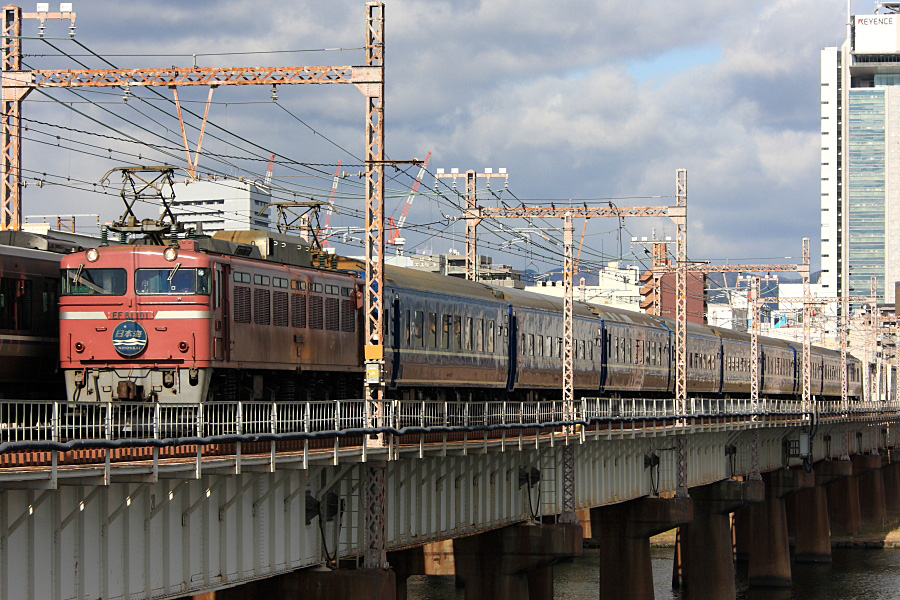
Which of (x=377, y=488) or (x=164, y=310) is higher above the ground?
(x=164, y=310)

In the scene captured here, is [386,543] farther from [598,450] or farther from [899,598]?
[899,598]

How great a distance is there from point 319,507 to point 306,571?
64.6 inches

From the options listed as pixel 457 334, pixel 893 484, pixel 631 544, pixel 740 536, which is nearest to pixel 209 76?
pixel 457 334

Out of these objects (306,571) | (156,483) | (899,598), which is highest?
(156,483)

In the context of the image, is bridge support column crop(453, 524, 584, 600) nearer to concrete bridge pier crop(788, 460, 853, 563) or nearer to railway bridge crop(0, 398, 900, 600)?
railway bridge crop(0, 398, 900, 600)

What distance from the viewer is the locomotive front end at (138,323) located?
30.7 meters

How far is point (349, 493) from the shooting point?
31953 mm

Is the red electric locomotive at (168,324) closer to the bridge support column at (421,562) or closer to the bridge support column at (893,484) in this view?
the bridge support column at (421,562)

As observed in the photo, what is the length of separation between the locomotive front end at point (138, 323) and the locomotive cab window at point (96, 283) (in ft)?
0.08

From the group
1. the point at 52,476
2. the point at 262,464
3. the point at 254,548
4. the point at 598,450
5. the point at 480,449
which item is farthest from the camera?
the point at 598,450

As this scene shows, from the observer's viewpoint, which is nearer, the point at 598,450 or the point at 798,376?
the point at 598,450

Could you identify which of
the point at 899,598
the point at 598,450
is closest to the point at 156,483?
the point at 598,450

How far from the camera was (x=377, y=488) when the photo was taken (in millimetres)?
31156

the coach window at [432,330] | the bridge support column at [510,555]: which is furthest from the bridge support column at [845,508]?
the coach window at [432,330]
